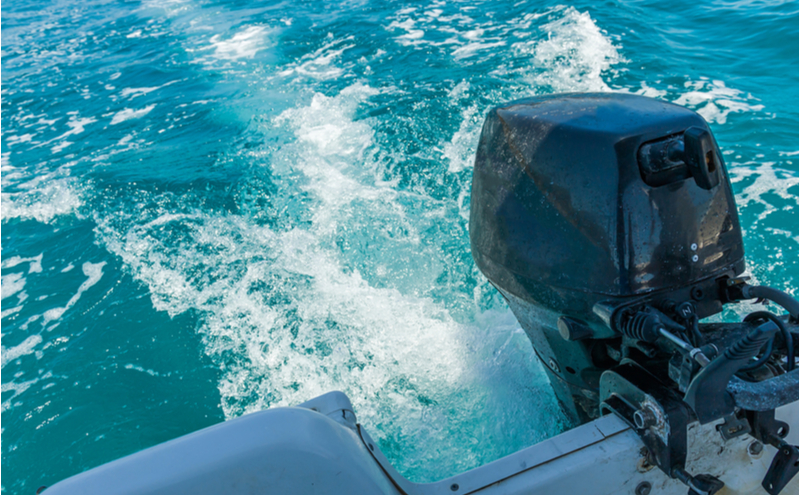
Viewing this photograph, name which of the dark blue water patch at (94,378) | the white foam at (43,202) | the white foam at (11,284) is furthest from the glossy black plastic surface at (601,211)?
the white foam at (43,202)

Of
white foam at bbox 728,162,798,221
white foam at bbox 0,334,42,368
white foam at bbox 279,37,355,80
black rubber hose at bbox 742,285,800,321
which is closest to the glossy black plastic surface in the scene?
black rubber hose at bbox 742,285,800,321

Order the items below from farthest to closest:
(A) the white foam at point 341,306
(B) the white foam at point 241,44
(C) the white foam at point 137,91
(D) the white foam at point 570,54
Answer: (B) the white foam at point 241,44
(C) the white foam at point 137,91
(D) the white foam at point 570,54
(A) the white foam at point 341,306

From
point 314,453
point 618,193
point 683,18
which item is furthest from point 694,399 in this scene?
point 683,18

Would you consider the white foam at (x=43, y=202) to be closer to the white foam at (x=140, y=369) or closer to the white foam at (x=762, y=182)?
the white foam at (x=140, y=369)

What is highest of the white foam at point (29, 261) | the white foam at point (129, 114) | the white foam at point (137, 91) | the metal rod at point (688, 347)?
the metal rod at point (688, 347)

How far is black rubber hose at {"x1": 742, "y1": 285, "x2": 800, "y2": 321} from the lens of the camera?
1023 millimetres

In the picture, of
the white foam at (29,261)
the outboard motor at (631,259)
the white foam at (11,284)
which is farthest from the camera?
the white foam at (29,261)

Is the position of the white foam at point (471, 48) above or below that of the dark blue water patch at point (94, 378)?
above

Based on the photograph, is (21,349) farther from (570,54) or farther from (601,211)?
(570,54)

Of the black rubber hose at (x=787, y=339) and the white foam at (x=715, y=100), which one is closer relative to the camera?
the black rubber hose at (x=787, y=339)

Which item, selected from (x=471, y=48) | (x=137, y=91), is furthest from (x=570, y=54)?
(x=137, y=91)

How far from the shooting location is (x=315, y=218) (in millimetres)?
3271

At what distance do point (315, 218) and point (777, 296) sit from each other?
2569mm

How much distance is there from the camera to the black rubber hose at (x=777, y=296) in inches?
40.3
